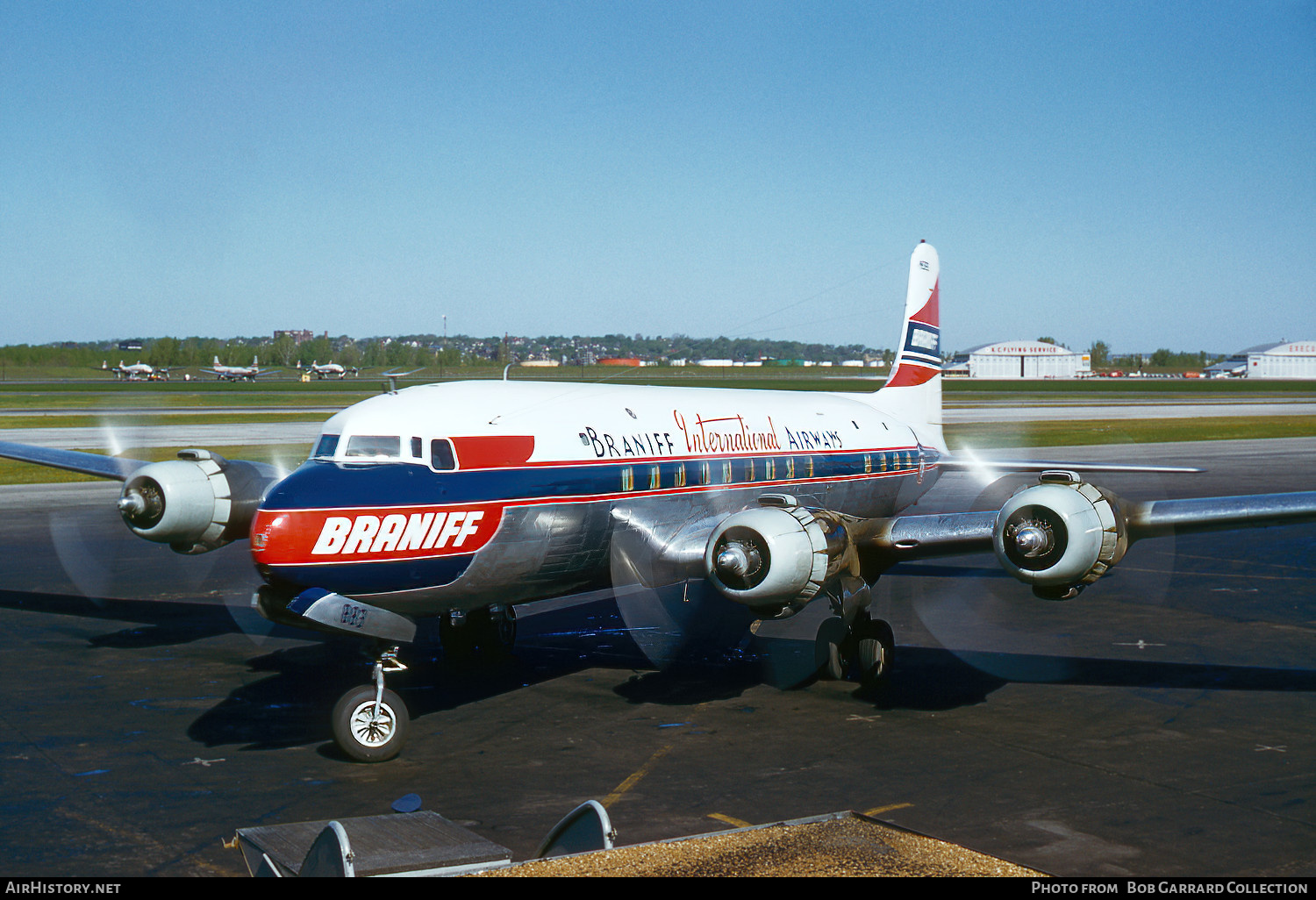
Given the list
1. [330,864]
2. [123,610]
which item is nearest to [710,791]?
[330,864]

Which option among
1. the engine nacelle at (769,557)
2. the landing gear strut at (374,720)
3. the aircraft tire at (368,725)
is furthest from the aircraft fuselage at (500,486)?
the engine nacelle at (769,557)

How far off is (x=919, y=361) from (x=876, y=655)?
9.91 meters

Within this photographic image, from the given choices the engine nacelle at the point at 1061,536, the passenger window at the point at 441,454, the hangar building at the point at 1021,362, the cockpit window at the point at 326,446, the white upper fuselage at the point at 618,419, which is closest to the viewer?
the engine nacelle at the point at 1061,536

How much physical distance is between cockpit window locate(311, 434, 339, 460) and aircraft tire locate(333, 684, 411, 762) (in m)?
2.60

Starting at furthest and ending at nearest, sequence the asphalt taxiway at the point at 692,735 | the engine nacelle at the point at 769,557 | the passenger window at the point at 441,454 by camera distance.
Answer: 1. the passenger window at the point at 441,454
2. the engine nacelle at the point at 769,557
3. the asphalt taxiway at the point at 692,735

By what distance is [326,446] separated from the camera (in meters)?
12.2

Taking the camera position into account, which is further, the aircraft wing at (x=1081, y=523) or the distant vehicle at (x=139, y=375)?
the distant vehicle at (x=139, y=375)

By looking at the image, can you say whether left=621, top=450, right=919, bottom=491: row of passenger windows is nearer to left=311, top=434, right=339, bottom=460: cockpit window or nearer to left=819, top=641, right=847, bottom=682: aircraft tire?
left=819, top=641, right=847, bottom=682: aircraft tire

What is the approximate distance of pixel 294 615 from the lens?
10.7 metres

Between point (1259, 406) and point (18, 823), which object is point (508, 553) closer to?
point (18, 823)

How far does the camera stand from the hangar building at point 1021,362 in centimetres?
18762

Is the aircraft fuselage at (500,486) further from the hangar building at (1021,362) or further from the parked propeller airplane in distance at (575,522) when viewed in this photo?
the hangar building at (1021,362)

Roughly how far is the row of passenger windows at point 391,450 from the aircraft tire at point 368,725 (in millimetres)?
2443

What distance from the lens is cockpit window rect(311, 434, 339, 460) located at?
1209 centimetres
